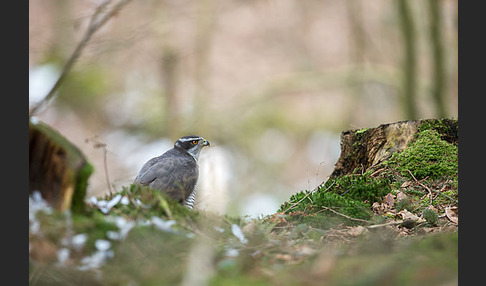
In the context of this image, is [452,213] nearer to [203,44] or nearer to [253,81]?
[203,44]

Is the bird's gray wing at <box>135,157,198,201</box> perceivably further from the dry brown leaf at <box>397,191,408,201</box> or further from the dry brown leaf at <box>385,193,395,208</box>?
the dry brown leaf at <box>397,191,408,201</box>

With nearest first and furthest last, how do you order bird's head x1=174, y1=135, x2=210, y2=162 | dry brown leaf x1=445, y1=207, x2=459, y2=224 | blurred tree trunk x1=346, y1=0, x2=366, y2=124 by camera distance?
1. dry brown leaf x1=445, y1=207, x2=459, y2=224
2. bird's head x1=174, y1=135, x2=210, y2=162
3. blurred tree trunk x1=346, y1=0, x2=366, y2=124

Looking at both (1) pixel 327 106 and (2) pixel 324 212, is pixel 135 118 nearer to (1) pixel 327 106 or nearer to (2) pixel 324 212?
(1) pixel 327 106

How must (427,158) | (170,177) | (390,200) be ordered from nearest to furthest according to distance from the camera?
1. (390,200)
2. (427,158)
3. (170,177)

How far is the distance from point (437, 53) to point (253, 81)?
648 cm

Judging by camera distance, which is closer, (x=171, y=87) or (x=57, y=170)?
(x=57, y=170)

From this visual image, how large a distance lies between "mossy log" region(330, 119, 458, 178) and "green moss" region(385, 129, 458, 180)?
9 centimetres

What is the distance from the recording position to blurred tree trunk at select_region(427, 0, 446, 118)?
28.8 ft

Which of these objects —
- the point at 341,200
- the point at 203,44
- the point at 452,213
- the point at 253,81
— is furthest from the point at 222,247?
the point at 253,81

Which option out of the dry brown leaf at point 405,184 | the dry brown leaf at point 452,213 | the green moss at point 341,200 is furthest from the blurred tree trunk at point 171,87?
the dry brown leaf at point 452,213

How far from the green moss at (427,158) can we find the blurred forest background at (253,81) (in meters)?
3.67

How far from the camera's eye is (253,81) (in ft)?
47.9

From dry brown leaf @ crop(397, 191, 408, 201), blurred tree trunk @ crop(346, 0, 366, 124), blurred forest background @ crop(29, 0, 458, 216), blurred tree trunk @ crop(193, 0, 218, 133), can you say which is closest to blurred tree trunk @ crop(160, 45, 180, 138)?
blurred forest background @ crop(29, 0, 458, 216)

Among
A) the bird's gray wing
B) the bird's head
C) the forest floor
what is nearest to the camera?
the forest floor
